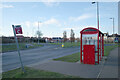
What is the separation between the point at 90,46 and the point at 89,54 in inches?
22.9

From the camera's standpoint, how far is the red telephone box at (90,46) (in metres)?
8.10

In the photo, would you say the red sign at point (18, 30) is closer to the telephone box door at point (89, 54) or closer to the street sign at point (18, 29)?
the street sign at point (18, 29)

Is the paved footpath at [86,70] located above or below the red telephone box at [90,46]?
below

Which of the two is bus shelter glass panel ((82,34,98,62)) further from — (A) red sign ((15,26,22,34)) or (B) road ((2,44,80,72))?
(A) red sign ((15,26,22,34))

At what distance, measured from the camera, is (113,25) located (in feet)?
105

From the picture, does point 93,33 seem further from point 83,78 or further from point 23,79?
point 23,79

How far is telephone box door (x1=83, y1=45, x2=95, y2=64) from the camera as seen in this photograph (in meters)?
8.07

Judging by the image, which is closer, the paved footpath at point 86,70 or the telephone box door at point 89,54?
the paved footpath at point 86,70

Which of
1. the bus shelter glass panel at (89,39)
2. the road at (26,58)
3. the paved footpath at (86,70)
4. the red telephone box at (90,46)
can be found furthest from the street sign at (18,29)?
the bus shelter glass panel at (89,39)

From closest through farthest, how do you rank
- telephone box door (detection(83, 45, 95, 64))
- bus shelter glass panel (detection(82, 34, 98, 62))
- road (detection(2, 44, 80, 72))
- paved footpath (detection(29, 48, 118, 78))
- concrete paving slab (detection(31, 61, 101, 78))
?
paved footpath (detection(29, 48, 118, 78))
concrete paving slab (detection(31, 61, 101, 78))
telephone box door (detection(83, 45, 95, 64))
road (detection(2, 44, 80, 72))
bus shelter glass panel (detection(82, 34, 98, 62))

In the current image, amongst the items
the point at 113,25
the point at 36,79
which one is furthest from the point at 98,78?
the point at 113,25

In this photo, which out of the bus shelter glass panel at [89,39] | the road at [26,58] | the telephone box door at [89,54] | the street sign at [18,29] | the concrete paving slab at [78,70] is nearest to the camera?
the concrete paving slab at [78,70]

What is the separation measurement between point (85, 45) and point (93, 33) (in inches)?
46.7

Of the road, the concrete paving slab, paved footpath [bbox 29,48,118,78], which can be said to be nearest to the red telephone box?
paved footpath [bbox 29,48,118,78]
